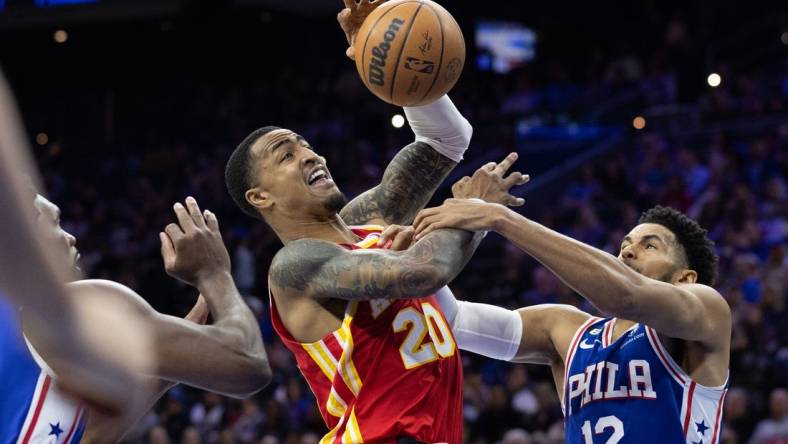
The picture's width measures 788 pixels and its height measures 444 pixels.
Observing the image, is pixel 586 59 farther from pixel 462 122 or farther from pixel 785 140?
pixel 462 122

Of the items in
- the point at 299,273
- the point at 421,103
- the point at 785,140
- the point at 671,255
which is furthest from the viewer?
the point at 785,140

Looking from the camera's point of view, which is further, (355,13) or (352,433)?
(355,13)

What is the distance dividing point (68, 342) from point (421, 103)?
100 inches

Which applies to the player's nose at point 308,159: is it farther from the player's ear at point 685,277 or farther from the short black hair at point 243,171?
the player's ear at point 685,277

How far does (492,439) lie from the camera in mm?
8648

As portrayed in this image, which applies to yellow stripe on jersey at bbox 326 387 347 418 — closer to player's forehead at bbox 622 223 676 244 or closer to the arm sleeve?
the arm sleeve

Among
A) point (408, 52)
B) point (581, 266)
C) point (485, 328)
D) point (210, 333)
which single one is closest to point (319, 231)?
point (408, 52)

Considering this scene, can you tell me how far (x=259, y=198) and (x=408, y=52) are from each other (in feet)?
2.52

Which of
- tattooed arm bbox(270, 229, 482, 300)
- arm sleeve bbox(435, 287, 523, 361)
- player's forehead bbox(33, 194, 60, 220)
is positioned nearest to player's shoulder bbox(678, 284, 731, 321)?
arm sleeve bbox(435, 287, 523, 361)

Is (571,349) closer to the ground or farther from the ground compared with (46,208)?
farther from the ground

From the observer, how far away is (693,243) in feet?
13.7

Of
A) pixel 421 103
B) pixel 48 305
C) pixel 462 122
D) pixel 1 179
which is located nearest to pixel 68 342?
pixel 48 305

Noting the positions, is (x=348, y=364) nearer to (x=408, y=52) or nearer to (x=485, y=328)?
(x=485, y=328)

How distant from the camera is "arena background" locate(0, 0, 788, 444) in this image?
9484mm
